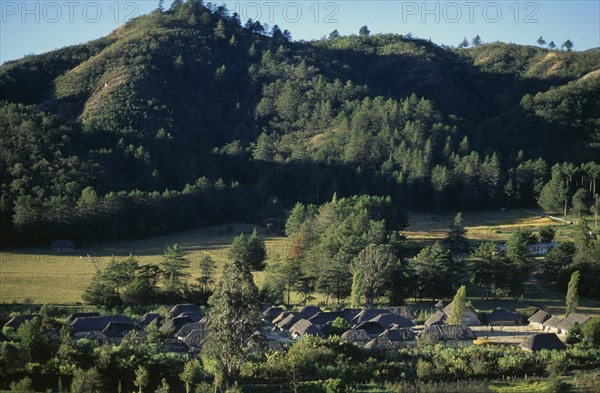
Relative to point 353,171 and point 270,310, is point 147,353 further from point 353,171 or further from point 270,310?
point 353,171

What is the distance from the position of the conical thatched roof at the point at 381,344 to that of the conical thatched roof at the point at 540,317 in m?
11.2

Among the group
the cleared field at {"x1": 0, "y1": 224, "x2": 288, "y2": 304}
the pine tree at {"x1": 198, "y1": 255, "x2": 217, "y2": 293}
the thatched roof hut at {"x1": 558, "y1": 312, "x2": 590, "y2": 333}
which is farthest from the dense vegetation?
the pine tree at {"x1": 198, "y1": 255, "x2": 217, "y2": 293}

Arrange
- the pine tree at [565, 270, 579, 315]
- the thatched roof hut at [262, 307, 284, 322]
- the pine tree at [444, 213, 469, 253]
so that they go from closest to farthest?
1. the thatched roof hut at [262, 307, 284, 322]
2. the pine tree at [565, 270, 579, 315]
3. the pine tree at [444, 213, 469, 253]

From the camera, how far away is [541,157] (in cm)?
9462

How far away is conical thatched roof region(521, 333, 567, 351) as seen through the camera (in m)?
38.2

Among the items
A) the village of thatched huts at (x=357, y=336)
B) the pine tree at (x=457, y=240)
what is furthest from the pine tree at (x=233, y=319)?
the pine tree at (x=457, y=240)

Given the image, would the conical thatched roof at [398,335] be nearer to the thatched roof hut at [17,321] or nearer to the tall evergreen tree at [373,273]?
the tall evergreen tree at [373,273]

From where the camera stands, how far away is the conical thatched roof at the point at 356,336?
40.1m

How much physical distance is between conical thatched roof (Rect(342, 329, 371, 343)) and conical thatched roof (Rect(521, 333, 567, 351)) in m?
7.98

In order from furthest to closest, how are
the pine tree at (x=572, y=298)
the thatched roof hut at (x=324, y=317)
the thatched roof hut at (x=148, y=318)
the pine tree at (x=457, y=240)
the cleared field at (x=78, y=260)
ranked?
1. the pine tree at (x=457, y=240)
2. the cleared field at (x=78, y=260)
3. the pine tree at (x=572, y=298)
4. the thatched roof hut at (x=324, y=317)
5. the thatched roof hut at (x=148, y=318)

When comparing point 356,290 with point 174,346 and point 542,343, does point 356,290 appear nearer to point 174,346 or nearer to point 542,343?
point 542,343

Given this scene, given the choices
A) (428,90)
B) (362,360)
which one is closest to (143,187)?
(362,360)

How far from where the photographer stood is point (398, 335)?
132 feet

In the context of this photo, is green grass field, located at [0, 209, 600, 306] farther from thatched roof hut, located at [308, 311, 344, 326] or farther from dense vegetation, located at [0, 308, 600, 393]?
dense vegetation, located at [0, 308, 600, 393]
